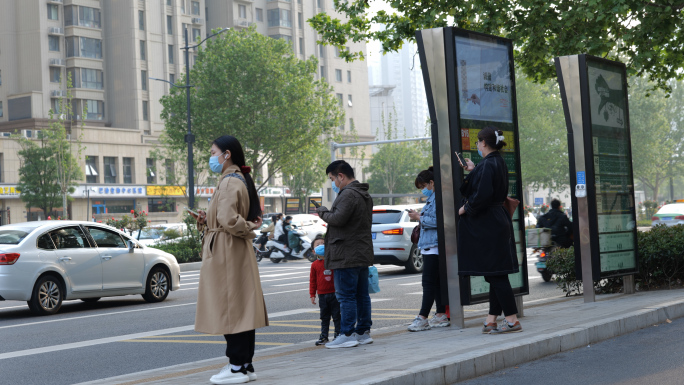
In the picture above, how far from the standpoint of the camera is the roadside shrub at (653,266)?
451 inches

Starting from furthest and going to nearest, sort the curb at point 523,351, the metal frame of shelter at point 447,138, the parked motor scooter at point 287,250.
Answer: the parked motor scooter at point 287,250 < the metal frame of shelter at point 447,138 < the curb at point 523,351

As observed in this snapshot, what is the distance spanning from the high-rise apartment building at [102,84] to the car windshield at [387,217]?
135 feet

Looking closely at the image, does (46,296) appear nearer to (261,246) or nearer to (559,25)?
(559,25)

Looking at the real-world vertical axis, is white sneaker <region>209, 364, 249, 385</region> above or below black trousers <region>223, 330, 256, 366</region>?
below

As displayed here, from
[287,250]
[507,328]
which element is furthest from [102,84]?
[507,328]

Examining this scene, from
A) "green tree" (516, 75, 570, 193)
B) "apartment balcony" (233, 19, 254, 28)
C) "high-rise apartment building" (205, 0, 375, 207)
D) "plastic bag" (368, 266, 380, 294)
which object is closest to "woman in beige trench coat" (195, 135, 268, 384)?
"plastic bag" (368, 266, 380, 294)

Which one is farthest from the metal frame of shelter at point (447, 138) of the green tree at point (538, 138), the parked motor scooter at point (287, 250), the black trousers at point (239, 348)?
the green tree at point (538, 138)

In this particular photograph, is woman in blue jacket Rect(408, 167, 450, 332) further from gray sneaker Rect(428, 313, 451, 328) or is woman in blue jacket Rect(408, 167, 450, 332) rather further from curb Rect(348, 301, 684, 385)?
curb Rect(348, 301, 684, 385)

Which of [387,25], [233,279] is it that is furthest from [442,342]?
[387,25]

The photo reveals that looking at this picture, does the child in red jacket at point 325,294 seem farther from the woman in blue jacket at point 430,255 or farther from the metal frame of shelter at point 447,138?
the metal frame of shelter at point 447,138

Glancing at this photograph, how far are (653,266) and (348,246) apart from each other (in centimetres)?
602

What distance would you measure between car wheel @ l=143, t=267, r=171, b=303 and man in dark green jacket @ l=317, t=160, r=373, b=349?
26.3 ft

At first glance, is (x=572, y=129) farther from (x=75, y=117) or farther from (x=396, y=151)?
(x=396, y=151)

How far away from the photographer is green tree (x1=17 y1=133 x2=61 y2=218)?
2012 inches
